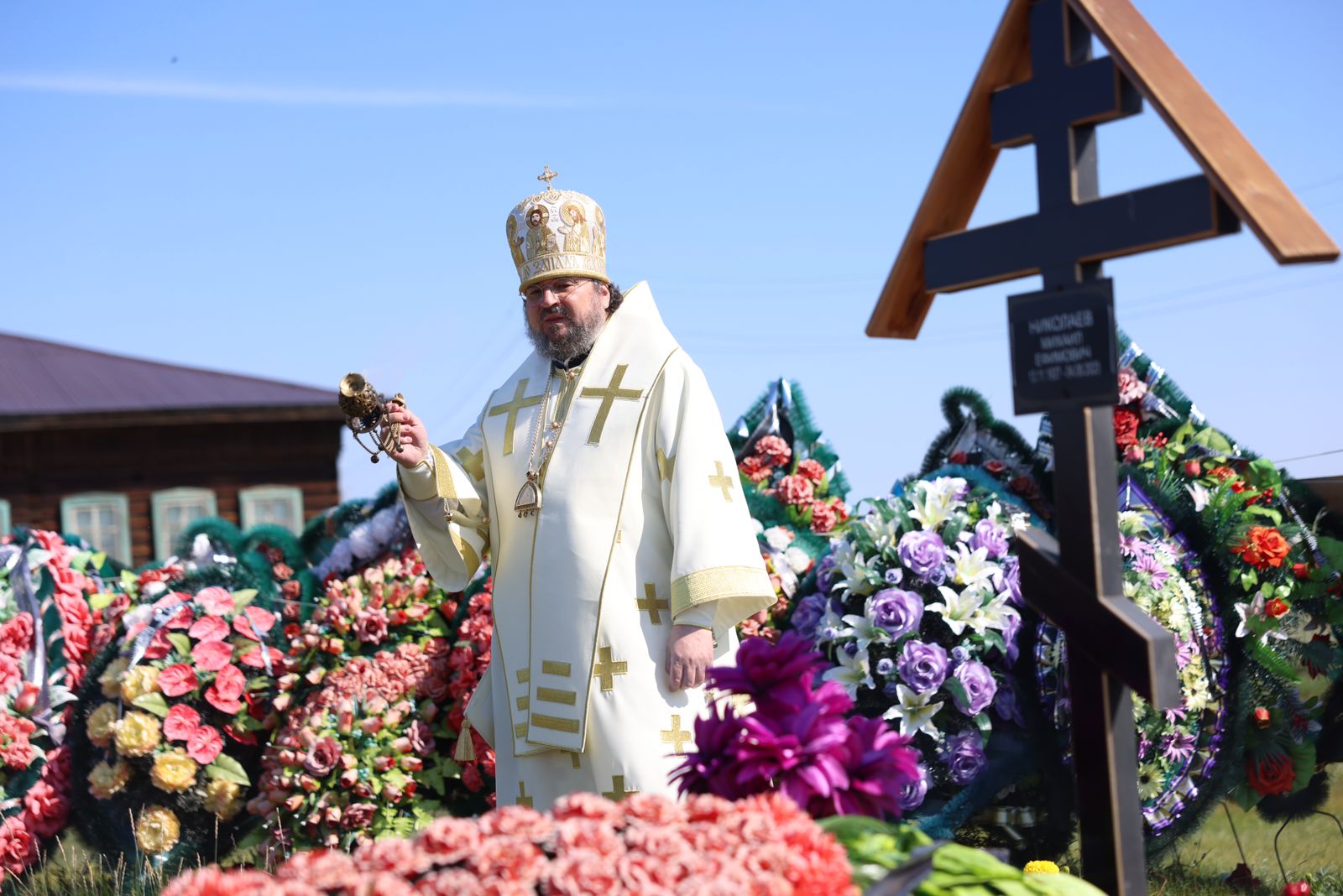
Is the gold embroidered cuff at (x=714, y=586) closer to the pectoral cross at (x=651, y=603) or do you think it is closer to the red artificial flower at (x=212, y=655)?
the pectoral cross at (x=651, y=603)

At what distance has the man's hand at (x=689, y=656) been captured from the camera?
3885mm

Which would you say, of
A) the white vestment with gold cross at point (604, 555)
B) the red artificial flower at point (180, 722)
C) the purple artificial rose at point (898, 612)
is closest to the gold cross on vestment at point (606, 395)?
the white vestment with gold cross at point (604, 555)

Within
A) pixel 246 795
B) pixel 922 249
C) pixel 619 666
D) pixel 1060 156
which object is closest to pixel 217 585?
pixel 246 795

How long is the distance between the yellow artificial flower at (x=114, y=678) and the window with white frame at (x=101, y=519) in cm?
1305

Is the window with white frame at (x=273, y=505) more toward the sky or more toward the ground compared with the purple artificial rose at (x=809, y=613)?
more toward the sky

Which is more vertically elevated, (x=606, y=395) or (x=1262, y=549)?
(x=606, y=395)

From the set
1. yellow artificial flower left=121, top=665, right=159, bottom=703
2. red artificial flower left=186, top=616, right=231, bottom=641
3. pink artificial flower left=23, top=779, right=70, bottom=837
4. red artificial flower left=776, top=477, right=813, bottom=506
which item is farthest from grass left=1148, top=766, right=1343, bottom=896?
pink artificial flower left=23, top=779, right=70, bottom=837

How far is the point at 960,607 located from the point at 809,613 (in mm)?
606

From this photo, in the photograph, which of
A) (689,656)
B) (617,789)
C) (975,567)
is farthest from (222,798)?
(975,567)

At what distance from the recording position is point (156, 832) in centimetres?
557

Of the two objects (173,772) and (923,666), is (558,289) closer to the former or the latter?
(923,666)

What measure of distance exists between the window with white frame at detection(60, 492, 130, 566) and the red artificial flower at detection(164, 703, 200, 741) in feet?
43.7

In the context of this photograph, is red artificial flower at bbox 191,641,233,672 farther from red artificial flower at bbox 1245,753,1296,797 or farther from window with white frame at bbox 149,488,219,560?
window with white frame at bbox 149,488,219,560

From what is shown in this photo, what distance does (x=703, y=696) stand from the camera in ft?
13.3
